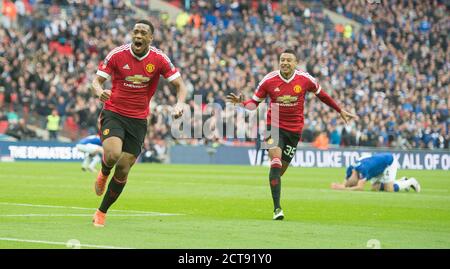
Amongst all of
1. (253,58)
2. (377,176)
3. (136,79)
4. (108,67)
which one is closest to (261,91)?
(136,79)

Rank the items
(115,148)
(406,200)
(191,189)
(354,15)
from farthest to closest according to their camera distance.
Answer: (354,15) → (191,189) → (406,200) → (115,148)

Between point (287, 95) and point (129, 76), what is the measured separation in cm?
376

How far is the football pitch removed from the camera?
39.0ft

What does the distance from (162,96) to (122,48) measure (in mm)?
29663

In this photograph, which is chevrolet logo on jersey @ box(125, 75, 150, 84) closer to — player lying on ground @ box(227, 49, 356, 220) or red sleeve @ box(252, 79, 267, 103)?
player lying on ground @ box(227, 49, 356, 220)

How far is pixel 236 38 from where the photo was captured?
165 feet

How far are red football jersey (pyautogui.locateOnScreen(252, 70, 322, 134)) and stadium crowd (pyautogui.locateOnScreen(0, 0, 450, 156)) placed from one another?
77.8ft

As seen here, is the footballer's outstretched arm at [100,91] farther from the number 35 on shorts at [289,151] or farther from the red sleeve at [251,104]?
the number 35 on shorts at [289,151]

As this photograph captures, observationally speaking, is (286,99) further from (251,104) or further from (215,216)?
(215,216)

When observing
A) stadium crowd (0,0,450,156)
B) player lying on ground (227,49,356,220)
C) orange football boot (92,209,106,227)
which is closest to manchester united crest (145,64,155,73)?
orange football boot (92,209,106,227)

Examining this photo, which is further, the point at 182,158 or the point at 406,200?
the point at 182,158

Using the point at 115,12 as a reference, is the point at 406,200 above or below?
below
